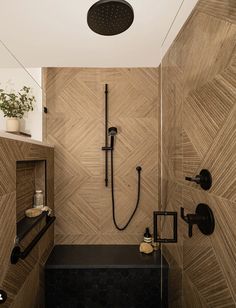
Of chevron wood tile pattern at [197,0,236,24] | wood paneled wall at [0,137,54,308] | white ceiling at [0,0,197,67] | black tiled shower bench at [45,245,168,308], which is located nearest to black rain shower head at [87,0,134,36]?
white ceiling at [0,0,197,67]

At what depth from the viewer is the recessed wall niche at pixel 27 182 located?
1306 mm

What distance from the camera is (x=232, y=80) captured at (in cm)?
79

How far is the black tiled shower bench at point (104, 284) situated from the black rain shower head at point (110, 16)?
5.22 ft

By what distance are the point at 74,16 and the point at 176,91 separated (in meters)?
0.84

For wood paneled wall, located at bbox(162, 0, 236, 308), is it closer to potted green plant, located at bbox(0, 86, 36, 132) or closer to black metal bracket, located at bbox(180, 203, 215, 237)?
black metal bracket, located at bbox(180, 203, 215, 237)

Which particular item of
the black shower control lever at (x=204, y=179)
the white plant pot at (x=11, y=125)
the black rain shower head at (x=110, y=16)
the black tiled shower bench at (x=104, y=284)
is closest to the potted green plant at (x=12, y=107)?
the white plant pot at (x=11, y=125)

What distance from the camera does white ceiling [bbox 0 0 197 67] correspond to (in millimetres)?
1140

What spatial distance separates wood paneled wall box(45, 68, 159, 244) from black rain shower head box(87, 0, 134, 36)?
91 centimetres

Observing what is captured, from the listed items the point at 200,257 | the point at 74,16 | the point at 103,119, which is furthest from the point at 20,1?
the point at 200,257

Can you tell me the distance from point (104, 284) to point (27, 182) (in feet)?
3.22

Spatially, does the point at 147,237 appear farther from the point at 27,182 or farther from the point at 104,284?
the point at 27,182

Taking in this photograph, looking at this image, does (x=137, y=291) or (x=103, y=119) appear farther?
(x=103, y=119)

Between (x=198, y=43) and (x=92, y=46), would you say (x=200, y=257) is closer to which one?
(x=198, y=43)

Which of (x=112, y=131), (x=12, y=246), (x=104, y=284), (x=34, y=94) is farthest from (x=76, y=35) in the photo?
(x=104, y=284)
